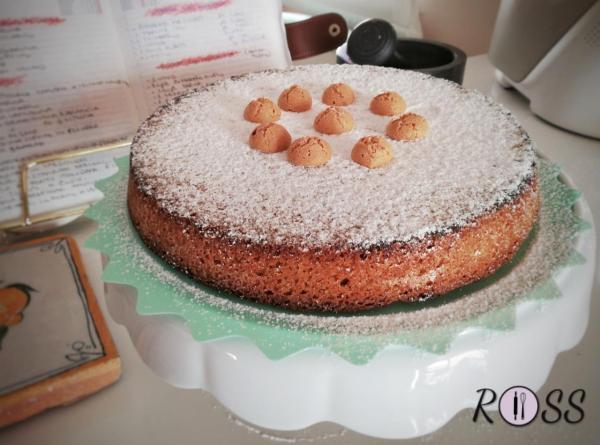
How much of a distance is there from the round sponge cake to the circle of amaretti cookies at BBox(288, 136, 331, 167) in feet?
0.04

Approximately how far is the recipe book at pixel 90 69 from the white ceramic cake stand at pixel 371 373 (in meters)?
0.65

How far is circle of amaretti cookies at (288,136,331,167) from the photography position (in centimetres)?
84

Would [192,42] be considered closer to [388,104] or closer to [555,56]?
[388,104]

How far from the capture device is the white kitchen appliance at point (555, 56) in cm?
139

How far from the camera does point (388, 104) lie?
1.00 m

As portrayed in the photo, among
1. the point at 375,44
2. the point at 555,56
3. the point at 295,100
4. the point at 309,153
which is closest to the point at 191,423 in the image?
the point at 309,153

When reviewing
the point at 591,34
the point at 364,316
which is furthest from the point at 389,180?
the point at 591,34

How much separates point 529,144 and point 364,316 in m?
0.44

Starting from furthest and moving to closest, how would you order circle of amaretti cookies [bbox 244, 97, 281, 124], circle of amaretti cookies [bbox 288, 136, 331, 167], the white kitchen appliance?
the white kitchen appliance < circle of amaretti cookies [bbox 244, 97, 281, 124] < circle of amaretti cookies [bbox 288, 136, 331, 167]

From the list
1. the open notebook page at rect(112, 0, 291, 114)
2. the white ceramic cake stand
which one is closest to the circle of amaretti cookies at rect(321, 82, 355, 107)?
the open notebook page at rect(112, 0, 291, 114)

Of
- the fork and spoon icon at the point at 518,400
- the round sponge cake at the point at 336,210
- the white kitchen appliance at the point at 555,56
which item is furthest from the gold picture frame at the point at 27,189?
the white kitchen appliance at the point at 555,56

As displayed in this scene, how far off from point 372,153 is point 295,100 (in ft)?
Result: 0.83

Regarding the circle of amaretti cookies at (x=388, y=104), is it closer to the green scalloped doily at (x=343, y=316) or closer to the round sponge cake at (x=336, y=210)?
the round sponge cake at (x=336, y=210)

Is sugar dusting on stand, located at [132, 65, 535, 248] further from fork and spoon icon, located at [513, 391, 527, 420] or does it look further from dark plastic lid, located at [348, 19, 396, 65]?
dark plastic lid, located at [348, 19, 396, 65]
